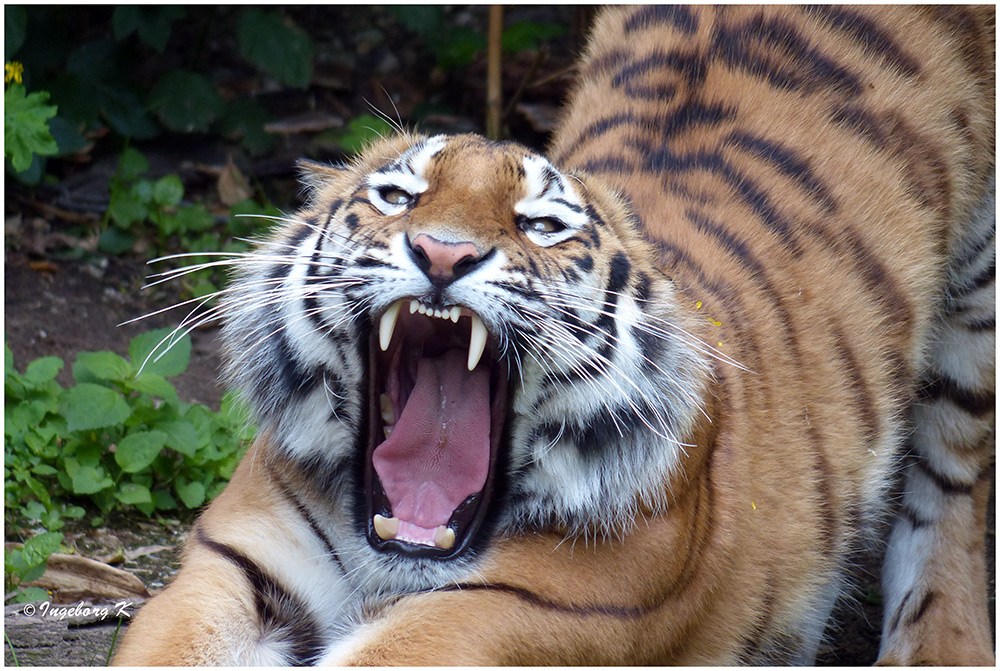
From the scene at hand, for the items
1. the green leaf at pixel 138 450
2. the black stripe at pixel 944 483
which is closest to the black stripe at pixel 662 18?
the black stripe at pixel 944 483

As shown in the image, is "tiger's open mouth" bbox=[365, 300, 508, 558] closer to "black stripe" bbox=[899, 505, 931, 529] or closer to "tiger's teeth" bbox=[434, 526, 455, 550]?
"tiger's teeth" bbox=[434, 526, 455, 550]

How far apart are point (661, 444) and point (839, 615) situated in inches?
57.3

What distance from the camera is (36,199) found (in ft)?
14.6

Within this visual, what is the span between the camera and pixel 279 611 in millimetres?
2105

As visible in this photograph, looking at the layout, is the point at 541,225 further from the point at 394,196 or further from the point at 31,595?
the point at 31,595

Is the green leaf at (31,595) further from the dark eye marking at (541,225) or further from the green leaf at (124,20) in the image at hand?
the green leaf at (124,20)

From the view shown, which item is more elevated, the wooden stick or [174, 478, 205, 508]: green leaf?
the wooden stick

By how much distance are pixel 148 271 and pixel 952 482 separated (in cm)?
287

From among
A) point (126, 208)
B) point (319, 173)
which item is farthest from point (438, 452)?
point (126, 208)

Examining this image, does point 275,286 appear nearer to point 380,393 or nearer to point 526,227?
point 380,393

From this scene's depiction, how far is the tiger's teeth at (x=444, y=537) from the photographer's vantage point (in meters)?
1.98

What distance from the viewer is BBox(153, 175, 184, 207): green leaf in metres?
4.25

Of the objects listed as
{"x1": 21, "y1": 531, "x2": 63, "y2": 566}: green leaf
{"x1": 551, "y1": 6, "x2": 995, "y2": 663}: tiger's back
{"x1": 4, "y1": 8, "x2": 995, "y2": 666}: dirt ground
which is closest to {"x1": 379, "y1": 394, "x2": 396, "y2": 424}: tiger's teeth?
{"x1": 551, "y1": 6, "x2": 995, "y2": 663}: tiger's back

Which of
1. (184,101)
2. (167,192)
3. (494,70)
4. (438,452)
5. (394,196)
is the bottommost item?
(167,192)
